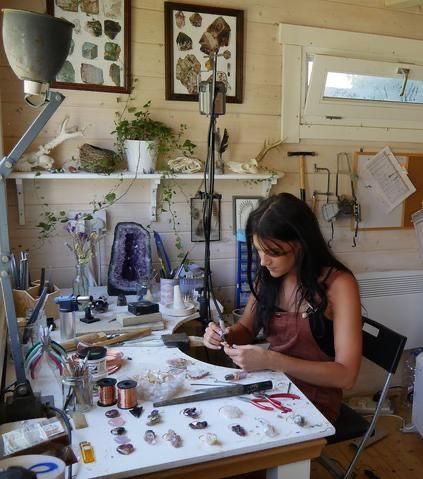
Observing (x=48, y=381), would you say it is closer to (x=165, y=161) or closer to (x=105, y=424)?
(x=105, y=424)

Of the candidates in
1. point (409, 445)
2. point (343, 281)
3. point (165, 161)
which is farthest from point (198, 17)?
point (409, 445)

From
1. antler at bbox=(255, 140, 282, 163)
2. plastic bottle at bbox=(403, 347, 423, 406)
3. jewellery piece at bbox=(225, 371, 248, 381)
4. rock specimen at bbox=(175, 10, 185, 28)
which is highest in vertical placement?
rock specimen at bbox=(175, 10, 185, 28)

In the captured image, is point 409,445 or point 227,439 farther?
point 409,445

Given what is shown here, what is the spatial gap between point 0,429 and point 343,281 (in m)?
0.97

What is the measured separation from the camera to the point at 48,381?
1.28 meters

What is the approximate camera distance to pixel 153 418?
107 centimetres

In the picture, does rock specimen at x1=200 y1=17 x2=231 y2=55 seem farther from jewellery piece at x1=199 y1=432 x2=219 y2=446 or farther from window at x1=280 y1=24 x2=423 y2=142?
jewellery piece at x1=199 y1=432 x2=219 y2=446

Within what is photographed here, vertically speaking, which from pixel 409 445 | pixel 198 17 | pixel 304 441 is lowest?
pixel 409 445

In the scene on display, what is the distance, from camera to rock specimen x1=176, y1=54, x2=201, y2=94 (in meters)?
2.10

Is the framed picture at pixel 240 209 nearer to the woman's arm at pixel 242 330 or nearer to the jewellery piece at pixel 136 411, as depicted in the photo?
the woman's arm at pixel 242 330

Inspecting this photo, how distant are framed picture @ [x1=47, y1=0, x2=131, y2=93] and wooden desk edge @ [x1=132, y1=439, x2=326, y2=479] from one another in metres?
1.58

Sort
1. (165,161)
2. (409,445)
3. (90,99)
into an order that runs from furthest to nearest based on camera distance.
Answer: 1. (409,445)
2. (165,161)
3. (90,99)

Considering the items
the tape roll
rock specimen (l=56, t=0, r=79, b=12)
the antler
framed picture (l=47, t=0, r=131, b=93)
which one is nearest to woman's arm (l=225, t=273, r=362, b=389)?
the tape roll

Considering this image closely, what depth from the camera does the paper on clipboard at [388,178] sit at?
2.48 m
